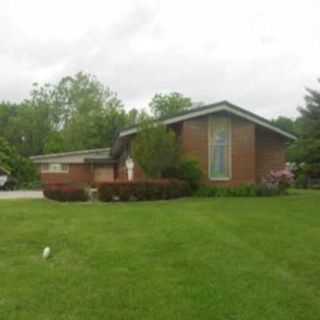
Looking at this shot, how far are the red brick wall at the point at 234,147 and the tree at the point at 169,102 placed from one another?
31.6m

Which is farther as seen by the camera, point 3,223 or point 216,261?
point 3,223

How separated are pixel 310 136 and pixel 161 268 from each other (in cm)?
2757

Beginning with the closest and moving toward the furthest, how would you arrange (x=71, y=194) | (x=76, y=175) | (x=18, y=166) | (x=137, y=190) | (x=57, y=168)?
(x=137, y=190), (x=71, y=194), (x=76, y=175), (x=57, y=168), (x=18, y=166)

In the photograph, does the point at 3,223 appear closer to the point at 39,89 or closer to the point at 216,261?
the point at 216,261

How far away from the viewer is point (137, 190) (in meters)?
18.8

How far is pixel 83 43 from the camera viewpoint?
2364 centimetres

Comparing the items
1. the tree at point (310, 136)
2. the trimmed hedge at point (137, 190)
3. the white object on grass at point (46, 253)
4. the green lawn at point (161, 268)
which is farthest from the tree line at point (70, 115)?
the white object on grass at point (46, 253)

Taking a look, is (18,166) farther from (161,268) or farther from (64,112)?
(161,268)

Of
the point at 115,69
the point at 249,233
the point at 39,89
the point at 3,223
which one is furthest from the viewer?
the point at 39,89

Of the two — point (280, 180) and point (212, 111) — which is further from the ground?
point (212, 111)

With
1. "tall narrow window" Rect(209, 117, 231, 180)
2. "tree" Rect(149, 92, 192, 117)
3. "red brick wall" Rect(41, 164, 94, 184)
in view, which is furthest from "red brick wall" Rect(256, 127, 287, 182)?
"tree" Rect(149, 92, 192, 117)

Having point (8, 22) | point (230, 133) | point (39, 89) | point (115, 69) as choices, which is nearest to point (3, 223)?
point (8, 22)

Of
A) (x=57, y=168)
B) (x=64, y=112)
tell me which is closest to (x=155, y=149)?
(x=57, y=168)

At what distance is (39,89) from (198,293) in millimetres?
53538
